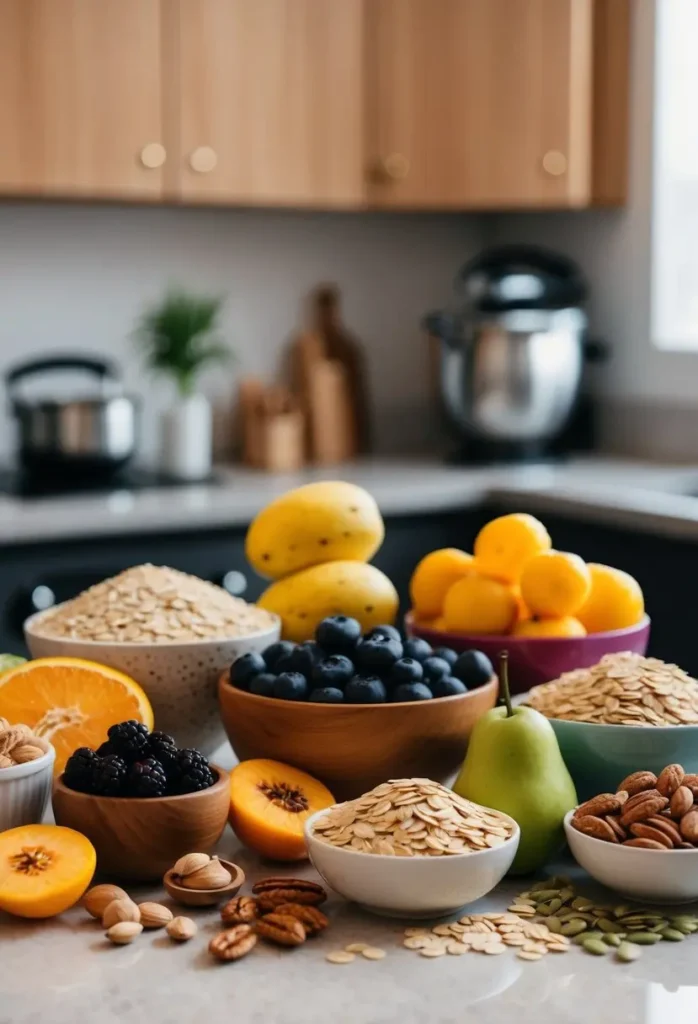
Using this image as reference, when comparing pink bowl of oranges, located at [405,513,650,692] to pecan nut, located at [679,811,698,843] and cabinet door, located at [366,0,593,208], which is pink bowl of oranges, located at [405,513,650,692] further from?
cabinet door, located at [366,0,593,208]

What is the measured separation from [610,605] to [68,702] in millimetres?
557

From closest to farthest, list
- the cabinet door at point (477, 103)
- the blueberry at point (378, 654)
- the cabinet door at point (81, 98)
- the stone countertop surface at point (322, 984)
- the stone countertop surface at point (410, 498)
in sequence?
the stone countertop surface at point (322, 984)
the blueberry at point (378, 654)
the stone countertop surface at point (410, 498)
the cabinet door at point (81, 98)
the cabinet door at point (477, 103)

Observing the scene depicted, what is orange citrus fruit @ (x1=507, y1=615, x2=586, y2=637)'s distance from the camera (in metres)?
1.38

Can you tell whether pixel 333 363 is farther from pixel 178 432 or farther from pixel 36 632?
pixel 36 632

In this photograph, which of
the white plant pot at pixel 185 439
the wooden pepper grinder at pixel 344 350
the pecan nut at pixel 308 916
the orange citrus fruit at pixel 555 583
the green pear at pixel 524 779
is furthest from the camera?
the wooden pepper grinder at pixel 344 350

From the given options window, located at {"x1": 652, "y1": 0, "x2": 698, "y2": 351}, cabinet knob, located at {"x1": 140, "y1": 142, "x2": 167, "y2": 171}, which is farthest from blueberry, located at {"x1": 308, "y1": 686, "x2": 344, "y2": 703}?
window, located at {"x1": 652, "y1": 0, "x2": 698, "y2": 351}

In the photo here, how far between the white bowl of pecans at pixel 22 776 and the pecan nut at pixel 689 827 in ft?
1.50

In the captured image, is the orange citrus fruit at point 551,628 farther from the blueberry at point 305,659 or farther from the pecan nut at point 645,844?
the pecan nut at point 645,844

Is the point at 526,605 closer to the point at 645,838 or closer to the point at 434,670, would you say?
the point at 434,670

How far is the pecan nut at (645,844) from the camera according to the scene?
37.4 inches

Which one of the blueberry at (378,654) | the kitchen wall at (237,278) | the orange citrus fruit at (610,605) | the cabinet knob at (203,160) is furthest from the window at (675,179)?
the blueberry at (378,654)

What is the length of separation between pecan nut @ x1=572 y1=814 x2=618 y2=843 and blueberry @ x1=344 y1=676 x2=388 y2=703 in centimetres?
20

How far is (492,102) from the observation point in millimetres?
3326

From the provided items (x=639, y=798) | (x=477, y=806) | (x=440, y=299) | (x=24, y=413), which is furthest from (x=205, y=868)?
(x=440, y=299)
